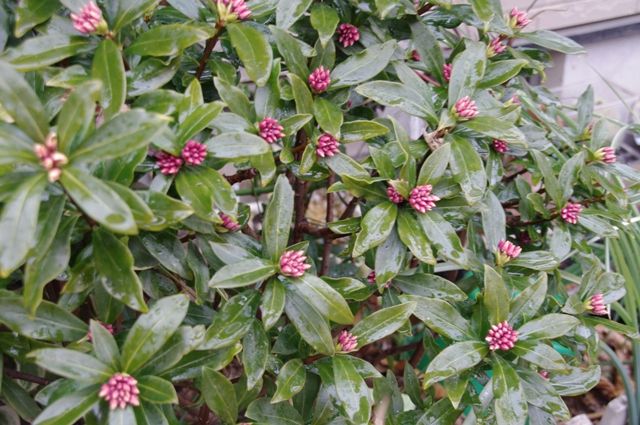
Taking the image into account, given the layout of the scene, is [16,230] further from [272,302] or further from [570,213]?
[570,213]

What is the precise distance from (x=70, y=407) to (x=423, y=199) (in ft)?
2.34

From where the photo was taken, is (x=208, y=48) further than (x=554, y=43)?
No

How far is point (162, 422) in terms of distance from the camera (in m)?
0.96

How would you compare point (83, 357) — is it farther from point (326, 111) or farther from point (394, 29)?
point (394, 29)

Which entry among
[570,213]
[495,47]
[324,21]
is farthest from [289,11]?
[570,213]

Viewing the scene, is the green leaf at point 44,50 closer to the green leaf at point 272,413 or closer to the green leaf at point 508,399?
the green leaf at point 272,413

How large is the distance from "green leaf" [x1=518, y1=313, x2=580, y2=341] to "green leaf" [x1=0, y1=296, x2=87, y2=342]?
83cm

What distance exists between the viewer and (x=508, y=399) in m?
1.10

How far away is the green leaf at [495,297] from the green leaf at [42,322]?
29.3 inches

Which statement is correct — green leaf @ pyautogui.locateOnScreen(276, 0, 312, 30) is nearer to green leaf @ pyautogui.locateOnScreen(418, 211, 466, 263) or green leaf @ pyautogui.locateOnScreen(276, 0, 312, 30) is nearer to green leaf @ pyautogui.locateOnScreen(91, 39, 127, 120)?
green leaf @ pyautogui.locateOnScreen(91, 39, 127, 120)

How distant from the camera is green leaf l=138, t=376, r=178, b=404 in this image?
909 mm

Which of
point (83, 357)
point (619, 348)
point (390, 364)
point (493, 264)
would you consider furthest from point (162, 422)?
point (619, 348)

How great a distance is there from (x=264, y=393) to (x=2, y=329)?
1.97 feet

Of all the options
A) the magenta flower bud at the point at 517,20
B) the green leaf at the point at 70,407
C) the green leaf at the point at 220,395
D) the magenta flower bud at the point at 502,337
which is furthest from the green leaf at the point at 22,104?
the magenta flower bud at the point at 517,20
